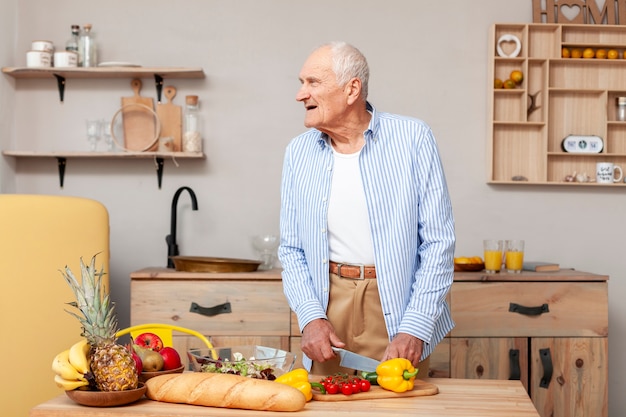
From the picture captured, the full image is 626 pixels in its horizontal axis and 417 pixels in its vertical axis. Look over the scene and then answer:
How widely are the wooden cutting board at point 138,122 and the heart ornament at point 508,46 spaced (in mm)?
1675

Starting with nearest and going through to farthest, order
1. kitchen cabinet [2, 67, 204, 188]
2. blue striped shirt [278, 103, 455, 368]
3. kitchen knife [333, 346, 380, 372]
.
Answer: kitchen knife [333, 346, 380, 372]
blue striped shirt [278, 103, 455, 368]
kitchen cabinet [2, 67, 204, 188]

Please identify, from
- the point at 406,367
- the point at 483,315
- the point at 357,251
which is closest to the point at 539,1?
the point at 483,315

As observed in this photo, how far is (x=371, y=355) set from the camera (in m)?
2.34

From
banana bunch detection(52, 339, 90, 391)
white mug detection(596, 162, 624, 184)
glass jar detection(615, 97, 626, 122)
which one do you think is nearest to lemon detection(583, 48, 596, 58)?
glass jar detection(615, 97, 626, 122)

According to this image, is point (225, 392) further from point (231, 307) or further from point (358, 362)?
point (231, 307)

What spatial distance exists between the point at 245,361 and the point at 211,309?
1.61m

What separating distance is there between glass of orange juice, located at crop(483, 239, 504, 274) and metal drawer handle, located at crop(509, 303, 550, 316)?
186mm

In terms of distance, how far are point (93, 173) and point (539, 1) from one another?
90.0 inches

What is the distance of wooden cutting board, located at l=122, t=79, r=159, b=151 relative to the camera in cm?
385

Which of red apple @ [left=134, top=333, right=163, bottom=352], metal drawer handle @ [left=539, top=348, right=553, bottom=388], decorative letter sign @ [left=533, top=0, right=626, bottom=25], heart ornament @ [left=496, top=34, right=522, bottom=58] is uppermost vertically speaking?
decorative letter sign @ [left=533, top=0, right=626, bottom=25]

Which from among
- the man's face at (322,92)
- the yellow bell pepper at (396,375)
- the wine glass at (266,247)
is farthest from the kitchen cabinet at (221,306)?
the yellow bell pepper at (396,375)

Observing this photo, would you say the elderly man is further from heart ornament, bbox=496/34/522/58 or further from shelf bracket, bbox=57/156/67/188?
shelf bracket, bbox=57/156/67/188

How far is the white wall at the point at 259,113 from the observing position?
389 cm

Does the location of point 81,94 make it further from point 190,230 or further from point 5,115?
point 190,230
